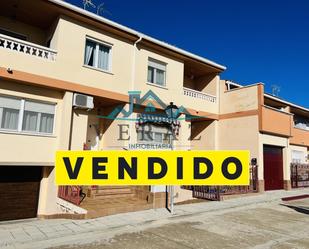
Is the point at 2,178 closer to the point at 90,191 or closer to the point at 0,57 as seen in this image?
the point at 90,191

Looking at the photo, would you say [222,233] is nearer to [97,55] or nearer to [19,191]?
[19,191]

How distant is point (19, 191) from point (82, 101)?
4374mm

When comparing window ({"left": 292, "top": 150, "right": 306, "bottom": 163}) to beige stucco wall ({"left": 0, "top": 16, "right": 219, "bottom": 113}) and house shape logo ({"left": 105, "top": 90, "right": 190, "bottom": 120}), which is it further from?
house shape logo ({"left": 105, "top": 90, "right": 190, "bottom": 120})

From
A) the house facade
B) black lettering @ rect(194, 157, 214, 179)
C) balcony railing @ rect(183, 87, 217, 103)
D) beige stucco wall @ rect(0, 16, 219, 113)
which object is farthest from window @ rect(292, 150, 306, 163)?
black lettering @ rect(194, 157, 214, 179)

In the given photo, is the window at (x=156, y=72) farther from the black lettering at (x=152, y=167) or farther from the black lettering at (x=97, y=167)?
the black lettering at (x=97, y=167)

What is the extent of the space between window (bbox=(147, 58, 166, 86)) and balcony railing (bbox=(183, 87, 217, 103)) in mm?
1689

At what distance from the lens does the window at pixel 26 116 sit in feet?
33.5

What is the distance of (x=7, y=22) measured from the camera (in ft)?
38.5

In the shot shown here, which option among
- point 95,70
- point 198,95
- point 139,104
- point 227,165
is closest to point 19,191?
point 95,70

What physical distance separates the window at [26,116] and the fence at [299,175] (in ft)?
54.3

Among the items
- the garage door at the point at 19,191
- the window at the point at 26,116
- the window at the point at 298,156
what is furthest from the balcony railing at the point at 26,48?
the window at the point at 298,156

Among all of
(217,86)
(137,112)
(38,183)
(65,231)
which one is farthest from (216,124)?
(65,231)

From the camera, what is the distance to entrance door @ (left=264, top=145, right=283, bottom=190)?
56.2 feet

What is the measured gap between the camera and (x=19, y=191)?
10.7 metres
